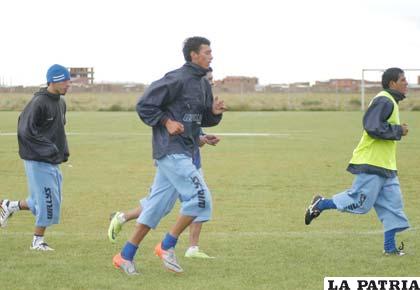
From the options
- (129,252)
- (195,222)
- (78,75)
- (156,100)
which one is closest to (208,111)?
(156,100)

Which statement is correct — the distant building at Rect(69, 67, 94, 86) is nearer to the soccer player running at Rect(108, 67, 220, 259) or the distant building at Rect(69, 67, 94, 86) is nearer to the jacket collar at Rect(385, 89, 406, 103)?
the soccer player running at Rect(108, 67, 220, 259)

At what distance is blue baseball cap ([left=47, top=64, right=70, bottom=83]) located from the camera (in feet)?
30.7

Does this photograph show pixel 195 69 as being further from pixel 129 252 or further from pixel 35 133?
pixel 35 133

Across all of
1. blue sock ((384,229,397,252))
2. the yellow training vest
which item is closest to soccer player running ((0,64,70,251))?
the yellow training vest

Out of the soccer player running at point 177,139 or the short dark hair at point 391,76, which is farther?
the short dark hair at point 391,76

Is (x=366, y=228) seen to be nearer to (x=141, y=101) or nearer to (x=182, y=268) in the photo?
(x=182, y=268)

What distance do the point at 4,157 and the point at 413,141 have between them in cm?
1247

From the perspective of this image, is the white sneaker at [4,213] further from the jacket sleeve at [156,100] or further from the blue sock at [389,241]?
the blue sock at [389,241]

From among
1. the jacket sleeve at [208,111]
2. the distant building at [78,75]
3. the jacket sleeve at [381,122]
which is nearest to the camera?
the jacket sleeve at [208,111]

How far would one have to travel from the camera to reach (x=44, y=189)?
9.44 m

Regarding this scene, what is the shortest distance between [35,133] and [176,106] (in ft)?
6.61

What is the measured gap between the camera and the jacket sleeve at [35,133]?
9367 mm

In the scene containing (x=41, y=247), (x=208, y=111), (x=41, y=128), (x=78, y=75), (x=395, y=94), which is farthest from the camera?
(x=78, y=75)

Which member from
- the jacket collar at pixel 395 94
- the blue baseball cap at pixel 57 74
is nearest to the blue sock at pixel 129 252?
the blue baseball cap at pixel 57 74
